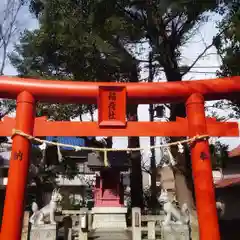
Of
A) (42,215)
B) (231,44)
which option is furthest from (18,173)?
(231,44)

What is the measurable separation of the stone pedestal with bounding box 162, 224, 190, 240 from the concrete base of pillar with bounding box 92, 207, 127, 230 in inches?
229

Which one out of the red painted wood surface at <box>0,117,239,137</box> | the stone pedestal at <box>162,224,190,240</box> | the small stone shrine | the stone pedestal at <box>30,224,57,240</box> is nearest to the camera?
the red painted wood surface at <box>0,117,239,137</box>

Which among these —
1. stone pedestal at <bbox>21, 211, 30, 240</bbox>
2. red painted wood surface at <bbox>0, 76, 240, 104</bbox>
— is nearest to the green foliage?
red painted wood surface at <bbox>0, 76, 240, 104</bbox>

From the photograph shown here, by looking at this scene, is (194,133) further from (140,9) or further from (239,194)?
(239,194)

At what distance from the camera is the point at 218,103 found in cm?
1349

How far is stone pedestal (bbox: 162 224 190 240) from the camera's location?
764cm

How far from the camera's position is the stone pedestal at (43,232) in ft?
26.3

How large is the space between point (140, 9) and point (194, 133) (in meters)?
6.21

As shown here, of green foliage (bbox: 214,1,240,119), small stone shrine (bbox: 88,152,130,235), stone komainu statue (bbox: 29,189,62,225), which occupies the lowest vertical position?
stone komainu statue (bbox: 29,189,62,225)

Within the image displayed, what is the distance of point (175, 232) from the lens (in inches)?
303

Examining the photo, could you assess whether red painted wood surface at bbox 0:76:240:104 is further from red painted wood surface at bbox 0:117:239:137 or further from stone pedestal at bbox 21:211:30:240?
stone pedestal at bbox 21:211:30:240

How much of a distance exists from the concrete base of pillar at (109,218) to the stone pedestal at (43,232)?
5.33 m

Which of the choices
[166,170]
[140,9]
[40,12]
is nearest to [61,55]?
[40,12]

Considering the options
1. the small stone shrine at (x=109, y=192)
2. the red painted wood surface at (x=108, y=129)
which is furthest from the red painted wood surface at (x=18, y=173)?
the small stone shrine at (x=109, y=192)
